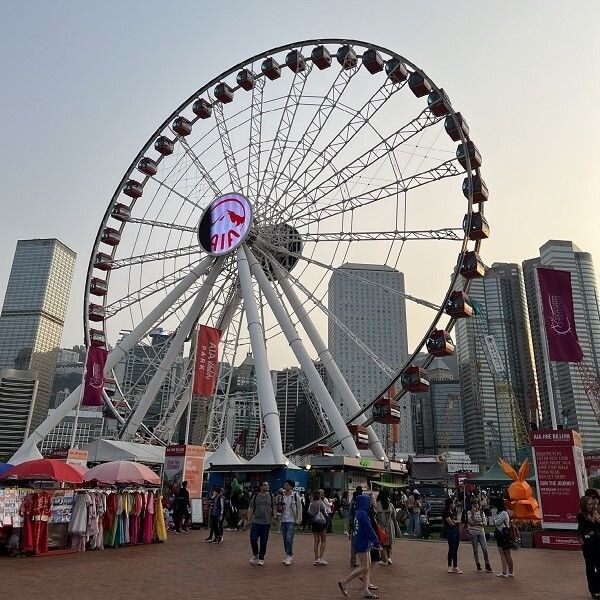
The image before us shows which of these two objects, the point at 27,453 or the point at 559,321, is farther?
the point at 27,453

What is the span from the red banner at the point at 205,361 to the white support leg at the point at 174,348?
650cm

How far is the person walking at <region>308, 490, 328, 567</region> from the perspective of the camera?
13.0 meters

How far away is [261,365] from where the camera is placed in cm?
2659

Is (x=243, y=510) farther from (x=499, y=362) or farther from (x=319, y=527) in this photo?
(x=499, y=362)

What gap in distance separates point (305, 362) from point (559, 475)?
12.9m

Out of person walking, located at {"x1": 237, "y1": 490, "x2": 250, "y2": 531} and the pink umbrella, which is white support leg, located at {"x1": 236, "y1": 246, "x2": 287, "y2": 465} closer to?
person walking, located at {"x1": 237, "y1": 490, "x2": 250, "y2": 531}

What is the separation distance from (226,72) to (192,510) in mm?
24092

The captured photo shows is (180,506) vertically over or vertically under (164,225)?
under

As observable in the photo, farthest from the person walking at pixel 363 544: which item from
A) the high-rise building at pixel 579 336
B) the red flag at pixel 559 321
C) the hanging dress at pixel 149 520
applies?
the high-rise building at pixel 579 336

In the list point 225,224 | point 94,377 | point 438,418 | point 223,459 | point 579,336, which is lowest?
point 223,459

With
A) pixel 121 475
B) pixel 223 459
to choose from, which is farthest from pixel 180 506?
pixel 223 459

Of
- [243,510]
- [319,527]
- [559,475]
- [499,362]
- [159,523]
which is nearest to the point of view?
[319,527]

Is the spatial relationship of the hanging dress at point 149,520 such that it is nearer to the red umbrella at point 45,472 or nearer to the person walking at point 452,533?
the red umbrella at point 45,472

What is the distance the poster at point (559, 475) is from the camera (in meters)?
18.6
